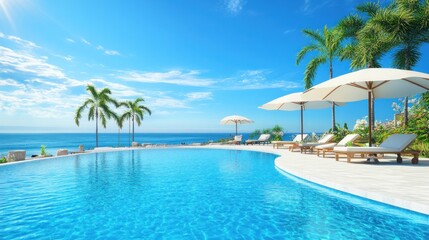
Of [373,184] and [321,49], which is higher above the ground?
[321,49]

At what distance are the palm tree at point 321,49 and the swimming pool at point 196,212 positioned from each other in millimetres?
14206

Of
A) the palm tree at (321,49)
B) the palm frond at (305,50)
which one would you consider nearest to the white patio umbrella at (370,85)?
the palm tree at (321,49)

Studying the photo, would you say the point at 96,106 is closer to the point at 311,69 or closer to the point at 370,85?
the point at 311,69

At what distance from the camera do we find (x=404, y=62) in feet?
52.3

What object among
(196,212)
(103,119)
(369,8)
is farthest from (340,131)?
(103,119)

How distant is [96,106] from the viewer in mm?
25969

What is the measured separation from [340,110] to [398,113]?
829 cm

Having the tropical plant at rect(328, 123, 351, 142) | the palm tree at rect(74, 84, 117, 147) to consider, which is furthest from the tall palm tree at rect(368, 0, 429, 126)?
the palm tree at rect(74, 84, 117, 147)

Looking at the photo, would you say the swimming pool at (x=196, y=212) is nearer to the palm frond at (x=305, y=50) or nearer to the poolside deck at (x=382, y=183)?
the poolside deck at (x=382, y=183)

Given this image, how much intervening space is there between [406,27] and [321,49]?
22.7 ft

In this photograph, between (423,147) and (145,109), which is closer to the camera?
(423,147)

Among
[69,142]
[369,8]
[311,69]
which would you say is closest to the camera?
[369,8]

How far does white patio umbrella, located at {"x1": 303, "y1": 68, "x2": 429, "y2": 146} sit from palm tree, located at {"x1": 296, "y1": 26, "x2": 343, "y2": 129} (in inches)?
326

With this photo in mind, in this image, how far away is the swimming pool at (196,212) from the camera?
4.46 m
